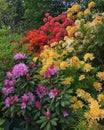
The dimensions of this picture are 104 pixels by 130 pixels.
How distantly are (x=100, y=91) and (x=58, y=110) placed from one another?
2.50 ft

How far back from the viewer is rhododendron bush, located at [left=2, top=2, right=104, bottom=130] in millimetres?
4648

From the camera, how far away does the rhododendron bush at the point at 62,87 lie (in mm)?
4648

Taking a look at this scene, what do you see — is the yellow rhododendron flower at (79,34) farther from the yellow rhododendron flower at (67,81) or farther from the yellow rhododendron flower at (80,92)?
the yellow rhododendron flower at (80,92)

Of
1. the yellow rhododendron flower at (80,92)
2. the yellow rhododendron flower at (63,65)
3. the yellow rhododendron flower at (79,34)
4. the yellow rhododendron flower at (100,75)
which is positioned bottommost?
the yellow rhododendron flower at (80,92)

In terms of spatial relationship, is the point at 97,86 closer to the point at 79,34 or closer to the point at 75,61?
the point at 75,61

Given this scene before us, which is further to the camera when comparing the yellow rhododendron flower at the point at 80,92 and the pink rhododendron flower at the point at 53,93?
the yellow rhododendron flower at the point at 80,92

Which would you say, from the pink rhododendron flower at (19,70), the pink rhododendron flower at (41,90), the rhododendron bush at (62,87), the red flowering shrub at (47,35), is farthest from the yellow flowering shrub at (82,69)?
the red flowering shrub at (47,35)

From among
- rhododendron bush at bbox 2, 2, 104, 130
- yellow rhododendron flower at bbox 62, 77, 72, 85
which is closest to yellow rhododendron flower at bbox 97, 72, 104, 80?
rhododendron bush at bbox 2, 2, 104, 130

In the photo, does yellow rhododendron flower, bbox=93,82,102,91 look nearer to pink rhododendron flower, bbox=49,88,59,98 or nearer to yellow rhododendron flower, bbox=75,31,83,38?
pink rhododendron flower, bbox=49,88,59,98

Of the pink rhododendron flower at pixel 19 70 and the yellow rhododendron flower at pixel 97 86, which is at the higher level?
the pink rhododendron flower at pixel 19 70

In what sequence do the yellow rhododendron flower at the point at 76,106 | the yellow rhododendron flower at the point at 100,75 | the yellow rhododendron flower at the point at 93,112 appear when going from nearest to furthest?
the yellow rhododendron flower at the point at 93,112
the yellow rhododendron flower at the point at 76,106
the yellow rhododendron flower at the point at 100,75

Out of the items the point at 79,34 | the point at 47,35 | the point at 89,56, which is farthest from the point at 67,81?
the point at 47,35

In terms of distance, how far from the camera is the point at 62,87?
15.9 ft

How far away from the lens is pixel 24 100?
4809 mm
